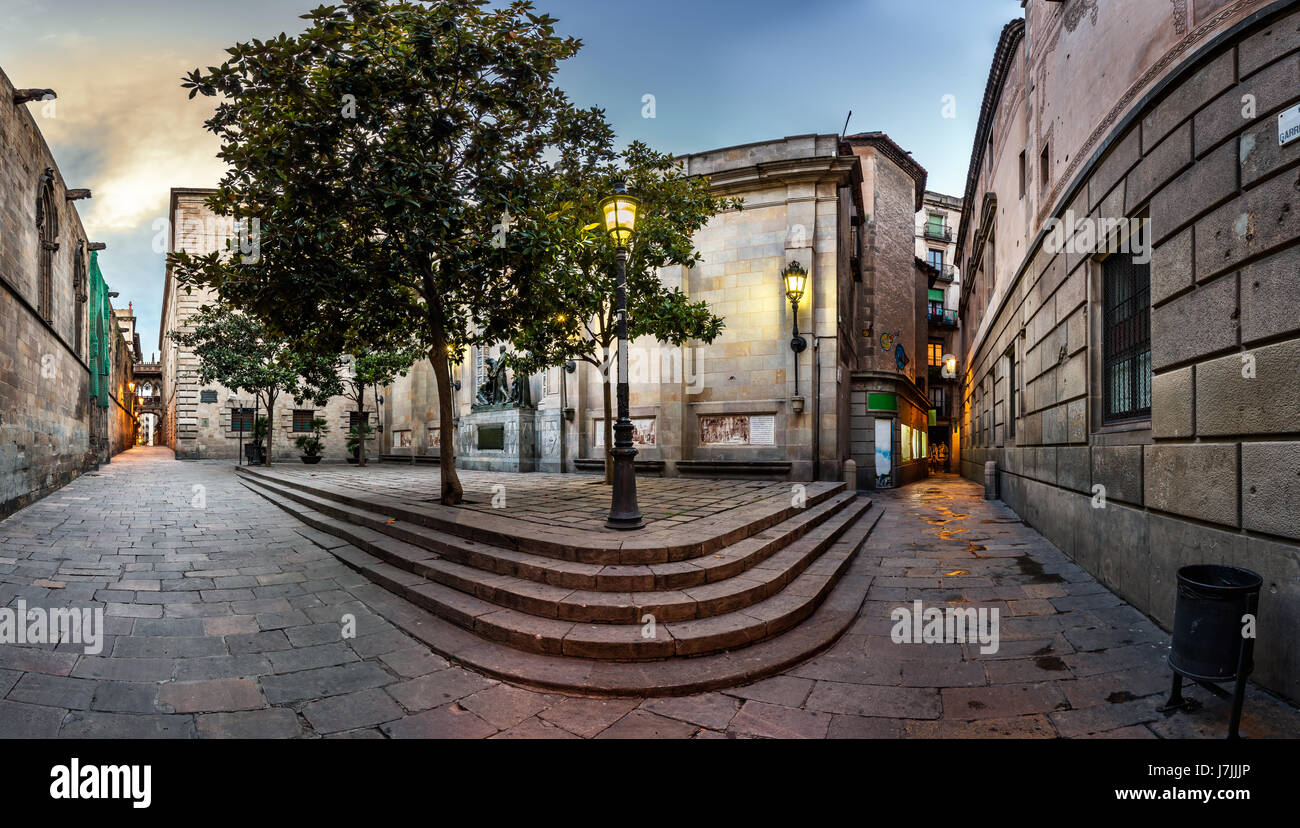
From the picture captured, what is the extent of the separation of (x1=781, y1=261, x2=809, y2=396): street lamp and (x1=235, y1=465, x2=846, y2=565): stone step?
19.9 ft

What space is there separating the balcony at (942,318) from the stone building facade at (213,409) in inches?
1328

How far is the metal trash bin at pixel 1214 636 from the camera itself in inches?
120

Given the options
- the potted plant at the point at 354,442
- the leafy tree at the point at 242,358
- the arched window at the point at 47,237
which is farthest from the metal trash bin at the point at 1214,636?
the potted plant at the point at 354,442

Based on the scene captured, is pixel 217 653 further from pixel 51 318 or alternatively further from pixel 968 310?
pixel 968 310

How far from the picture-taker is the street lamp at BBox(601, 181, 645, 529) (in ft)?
21.3

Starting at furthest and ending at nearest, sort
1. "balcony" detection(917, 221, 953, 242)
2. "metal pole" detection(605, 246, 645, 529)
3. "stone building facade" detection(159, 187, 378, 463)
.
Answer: "balcony" detection(917, 221, 953, 242) → "stone building facade" detection(159, 187, 378, 463) → "metal pole" detection(605, 246, 645, 529)

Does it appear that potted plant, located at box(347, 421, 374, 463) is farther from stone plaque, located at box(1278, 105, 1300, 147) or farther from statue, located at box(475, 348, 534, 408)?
stone plaque, located at box(1278, 105, 1300, 147)

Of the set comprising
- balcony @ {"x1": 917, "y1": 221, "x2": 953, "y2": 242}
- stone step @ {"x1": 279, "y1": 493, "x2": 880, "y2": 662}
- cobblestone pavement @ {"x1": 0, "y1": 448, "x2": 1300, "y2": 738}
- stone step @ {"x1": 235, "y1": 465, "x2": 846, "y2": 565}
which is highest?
balcony @ {"x1": 917, "y1": 221, "x2": 953, "y2": 242}

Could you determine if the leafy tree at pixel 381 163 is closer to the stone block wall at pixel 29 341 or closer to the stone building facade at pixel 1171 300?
the stone block wall at pixel 29 341

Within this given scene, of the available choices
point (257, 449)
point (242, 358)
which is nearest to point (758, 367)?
point (242, 358)

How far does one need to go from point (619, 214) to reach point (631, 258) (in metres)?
4.58

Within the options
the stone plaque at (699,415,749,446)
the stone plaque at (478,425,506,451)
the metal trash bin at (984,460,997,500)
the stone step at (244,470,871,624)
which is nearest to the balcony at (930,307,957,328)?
the metal trash bin at (984,460,997,500)

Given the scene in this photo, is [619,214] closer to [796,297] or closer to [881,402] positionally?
[796,297]
